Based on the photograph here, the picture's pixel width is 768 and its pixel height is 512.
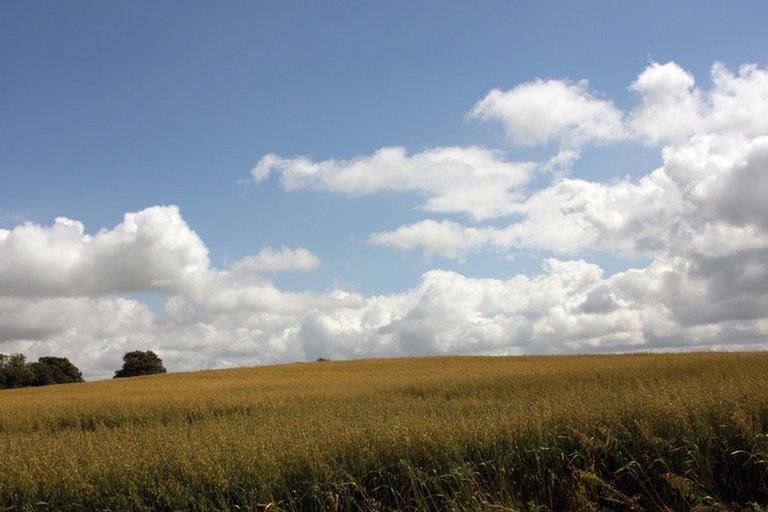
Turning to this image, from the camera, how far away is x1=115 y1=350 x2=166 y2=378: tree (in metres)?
78.4

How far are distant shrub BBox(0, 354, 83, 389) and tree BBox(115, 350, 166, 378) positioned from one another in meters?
6.30

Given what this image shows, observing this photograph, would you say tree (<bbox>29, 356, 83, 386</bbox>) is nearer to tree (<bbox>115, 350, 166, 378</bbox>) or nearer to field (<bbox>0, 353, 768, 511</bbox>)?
tree (<bbox>115, 350, 166, 378</bbox>)

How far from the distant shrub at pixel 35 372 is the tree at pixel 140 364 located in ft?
20.7

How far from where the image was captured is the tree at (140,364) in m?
78.4

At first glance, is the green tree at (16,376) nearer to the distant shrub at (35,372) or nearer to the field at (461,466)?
the distant shrub at (35,372)

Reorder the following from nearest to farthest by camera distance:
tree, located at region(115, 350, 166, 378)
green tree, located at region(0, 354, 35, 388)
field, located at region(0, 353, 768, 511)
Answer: field, located at region(0, 353, 768, 511) < green tree, located at region(0, 354, 35, 388) < tree, located at region(115, 350, 166, 378)

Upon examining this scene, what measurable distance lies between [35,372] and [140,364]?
38.3 ft

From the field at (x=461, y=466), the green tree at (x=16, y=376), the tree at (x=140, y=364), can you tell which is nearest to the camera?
the field at (x=461, y=466)

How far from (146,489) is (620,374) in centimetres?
1727

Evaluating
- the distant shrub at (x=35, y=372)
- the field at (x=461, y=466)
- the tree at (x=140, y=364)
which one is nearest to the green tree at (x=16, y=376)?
the distant shrub at (x=35, y=372)

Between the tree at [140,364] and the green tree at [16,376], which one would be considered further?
the tree at [140,364]

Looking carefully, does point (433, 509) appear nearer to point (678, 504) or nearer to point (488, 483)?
point (488, 483)

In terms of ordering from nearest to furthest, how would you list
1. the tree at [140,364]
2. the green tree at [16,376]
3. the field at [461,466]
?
the field at [461,466], the green tree at [16,376], the tree at [140,364]

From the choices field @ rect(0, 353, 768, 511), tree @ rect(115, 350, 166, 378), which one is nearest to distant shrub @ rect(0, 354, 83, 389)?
tree @ rect(115, 350, 166, 378)
